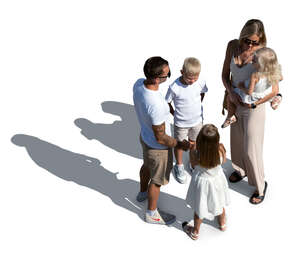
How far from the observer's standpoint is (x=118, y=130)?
24.5 ft

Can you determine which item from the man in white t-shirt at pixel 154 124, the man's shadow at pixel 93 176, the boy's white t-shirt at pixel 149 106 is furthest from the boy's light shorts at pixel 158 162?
the man's shadow at pixel 93 176

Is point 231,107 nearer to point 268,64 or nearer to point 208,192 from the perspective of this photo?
point 268,64

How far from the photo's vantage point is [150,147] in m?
4.93

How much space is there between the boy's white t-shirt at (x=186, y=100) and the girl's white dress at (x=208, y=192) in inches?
47.1

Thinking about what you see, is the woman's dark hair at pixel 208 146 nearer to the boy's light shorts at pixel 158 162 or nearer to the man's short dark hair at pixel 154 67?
the boy's light shorts at pixel 158 162

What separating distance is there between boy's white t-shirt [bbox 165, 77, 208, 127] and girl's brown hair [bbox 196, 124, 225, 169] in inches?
47.3

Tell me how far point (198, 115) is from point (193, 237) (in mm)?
1736

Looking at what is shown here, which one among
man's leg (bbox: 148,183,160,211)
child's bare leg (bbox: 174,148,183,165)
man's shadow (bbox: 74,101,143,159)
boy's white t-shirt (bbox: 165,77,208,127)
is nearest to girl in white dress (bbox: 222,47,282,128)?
boy's white t-shirt (bbox: 165,77,208,127)

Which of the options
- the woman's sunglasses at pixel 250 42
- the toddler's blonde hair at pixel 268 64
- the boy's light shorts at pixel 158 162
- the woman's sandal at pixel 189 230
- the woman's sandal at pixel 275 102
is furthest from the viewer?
the woman's sandal at pixel 189 230

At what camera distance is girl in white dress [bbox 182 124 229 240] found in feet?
14.1

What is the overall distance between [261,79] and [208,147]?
1228mm

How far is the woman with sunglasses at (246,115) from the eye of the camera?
4883 mm

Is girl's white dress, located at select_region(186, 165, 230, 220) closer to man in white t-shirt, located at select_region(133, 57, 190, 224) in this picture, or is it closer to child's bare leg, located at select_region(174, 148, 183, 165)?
Result: man in white t-shirt, located at select_region(133, 57, 190, 224)

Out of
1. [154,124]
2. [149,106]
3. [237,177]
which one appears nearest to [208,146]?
[154,124]
